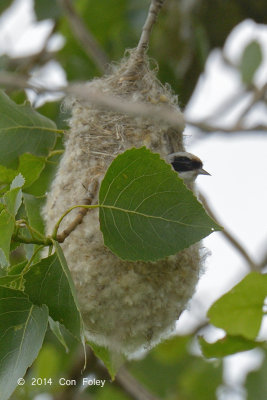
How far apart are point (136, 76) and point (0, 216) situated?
0.96 meters

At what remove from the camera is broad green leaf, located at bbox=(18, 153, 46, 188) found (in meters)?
2.53

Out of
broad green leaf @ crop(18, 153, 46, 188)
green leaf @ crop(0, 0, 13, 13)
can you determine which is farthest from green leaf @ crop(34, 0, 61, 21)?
broad green leaf @ crop(18, 153, 46, 188)

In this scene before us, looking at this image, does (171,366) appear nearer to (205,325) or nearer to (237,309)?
(205,325)

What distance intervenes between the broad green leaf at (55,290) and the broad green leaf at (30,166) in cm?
56

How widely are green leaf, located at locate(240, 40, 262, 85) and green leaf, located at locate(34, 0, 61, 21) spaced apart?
117 centimetres

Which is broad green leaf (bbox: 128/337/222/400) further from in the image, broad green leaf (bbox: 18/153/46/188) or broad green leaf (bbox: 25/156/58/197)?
broad green leaf (bbox: 18/153/46/188)

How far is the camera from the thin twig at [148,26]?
266 centimetres

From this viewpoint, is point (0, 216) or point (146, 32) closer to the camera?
point (0, 216)

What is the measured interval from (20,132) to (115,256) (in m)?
0.64

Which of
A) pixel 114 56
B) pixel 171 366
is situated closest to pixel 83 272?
pixel 114 56

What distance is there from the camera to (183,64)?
456 centimetres

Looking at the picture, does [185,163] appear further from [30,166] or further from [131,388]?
[131,388]

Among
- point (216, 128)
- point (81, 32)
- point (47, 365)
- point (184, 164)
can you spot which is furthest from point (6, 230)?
point (47, 365)

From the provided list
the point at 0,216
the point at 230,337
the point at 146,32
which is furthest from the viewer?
the point at 146,32
